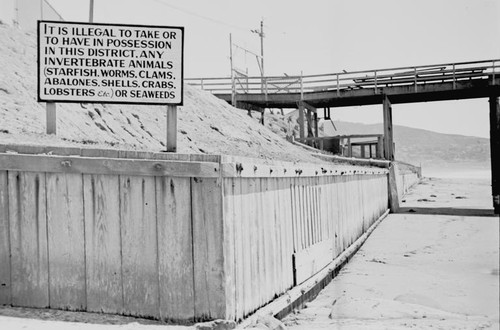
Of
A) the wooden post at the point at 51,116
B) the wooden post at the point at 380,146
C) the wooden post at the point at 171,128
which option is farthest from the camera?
the wooden post at the point at 380,146

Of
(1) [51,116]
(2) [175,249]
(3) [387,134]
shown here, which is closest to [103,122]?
(1) [51,116]

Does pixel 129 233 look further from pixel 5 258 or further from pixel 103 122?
pixel 103 122

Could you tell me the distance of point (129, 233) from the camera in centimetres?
436

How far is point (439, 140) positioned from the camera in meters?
176

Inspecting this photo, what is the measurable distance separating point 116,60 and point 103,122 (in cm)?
673

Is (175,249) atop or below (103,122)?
below

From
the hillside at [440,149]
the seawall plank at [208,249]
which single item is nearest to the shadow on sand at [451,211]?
the seawall plank at [208,249]

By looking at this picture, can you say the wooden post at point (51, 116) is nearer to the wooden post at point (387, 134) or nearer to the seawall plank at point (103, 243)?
the seawall plank at point (103, 243)

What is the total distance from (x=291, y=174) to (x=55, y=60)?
3067 mm

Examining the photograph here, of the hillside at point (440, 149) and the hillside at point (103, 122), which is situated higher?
the hillside at point (440, 149)

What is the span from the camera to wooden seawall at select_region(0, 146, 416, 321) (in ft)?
13.7

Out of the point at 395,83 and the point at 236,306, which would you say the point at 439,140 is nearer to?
the point at 395,83

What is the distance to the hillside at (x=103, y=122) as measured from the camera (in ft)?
27.5

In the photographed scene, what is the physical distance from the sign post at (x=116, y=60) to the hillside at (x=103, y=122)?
122cm
